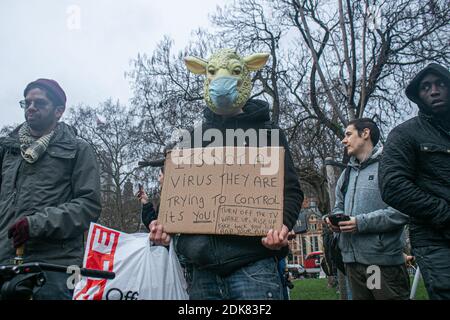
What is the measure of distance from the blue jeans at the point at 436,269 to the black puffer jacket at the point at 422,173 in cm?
5

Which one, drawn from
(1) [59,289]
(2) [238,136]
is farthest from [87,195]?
(2) [238,136]

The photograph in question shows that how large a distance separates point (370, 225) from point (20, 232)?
238cm

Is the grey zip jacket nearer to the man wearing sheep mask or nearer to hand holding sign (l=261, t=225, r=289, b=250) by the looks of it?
the man wearing sheep mask

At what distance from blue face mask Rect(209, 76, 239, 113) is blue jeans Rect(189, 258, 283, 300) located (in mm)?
929

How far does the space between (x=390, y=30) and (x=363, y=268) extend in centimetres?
873

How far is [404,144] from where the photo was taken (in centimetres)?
261

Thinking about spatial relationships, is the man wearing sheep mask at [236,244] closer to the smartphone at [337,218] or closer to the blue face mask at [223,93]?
the blue face mask at [223,93]

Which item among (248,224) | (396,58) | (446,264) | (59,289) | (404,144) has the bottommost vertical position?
(59,289)

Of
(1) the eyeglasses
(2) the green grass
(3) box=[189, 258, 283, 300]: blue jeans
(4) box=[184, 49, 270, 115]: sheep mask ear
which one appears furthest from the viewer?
(2) the green grass

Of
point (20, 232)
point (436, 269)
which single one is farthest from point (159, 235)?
point (436, 269)

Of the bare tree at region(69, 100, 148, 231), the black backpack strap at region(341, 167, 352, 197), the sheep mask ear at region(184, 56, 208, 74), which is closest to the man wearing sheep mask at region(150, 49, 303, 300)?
the sheep mask ear at region(184, 56, 208, 74)

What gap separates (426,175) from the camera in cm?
255

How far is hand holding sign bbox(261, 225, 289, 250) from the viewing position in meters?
2.14

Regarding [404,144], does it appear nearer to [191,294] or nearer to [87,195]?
[191,294]
